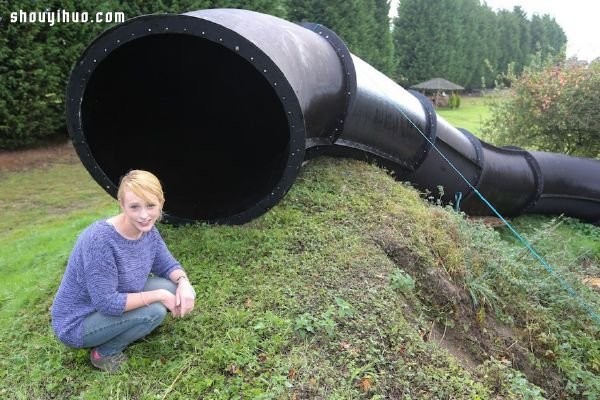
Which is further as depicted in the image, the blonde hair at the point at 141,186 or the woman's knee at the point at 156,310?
the woman's knee at the point at 156,310

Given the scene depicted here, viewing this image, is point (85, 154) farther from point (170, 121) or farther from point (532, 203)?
point (532, 203)

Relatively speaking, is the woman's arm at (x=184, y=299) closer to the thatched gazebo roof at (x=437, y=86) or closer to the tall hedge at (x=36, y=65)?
the tall hedge at (x=36, y=65)

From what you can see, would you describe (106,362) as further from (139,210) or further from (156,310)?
(139,210)

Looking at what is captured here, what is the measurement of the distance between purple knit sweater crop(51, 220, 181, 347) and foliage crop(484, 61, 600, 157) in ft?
28.6

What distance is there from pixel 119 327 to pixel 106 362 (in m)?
0.30

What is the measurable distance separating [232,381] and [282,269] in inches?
42.8

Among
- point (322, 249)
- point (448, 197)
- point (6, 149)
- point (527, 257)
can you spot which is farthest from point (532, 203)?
point (6, 149)

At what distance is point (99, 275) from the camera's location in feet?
8.86

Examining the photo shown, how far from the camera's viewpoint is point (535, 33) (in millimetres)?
45281

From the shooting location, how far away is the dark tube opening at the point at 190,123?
4359 millimetres
